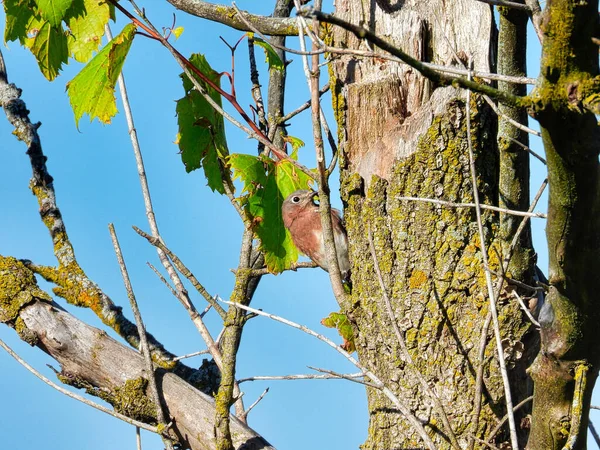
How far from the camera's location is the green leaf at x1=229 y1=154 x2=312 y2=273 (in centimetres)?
303

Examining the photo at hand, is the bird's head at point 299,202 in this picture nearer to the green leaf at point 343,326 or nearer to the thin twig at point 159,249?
the thin twig at point 159,249

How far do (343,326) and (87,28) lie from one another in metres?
1.80

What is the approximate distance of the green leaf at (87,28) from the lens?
3.05 metres

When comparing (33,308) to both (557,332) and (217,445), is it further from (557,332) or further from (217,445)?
(557,332)

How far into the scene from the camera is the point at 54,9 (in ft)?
9.12

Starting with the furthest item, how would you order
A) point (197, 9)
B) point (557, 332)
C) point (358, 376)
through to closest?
point (197, 9), point (358, 376), point (557, 332)

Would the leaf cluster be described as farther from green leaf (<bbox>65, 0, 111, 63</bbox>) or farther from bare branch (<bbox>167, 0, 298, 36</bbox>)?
bare branch (<bbox>167, 0, 298, 36</bbox>)

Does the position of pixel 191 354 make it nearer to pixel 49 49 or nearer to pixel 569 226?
pixel 49 49

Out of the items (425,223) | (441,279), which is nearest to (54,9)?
(425,223)

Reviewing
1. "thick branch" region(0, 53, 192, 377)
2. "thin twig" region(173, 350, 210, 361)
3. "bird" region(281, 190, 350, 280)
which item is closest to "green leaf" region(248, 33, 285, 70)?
"bird" region(281, 190, 350, 280)

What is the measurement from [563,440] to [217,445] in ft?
4.80

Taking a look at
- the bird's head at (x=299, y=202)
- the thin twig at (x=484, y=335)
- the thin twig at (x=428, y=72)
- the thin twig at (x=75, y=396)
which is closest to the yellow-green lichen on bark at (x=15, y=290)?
the thin twig at (x=75, y=396)

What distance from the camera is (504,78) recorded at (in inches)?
59.0

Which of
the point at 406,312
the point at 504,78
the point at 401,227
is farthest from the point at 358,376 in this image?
the point at 504,78
